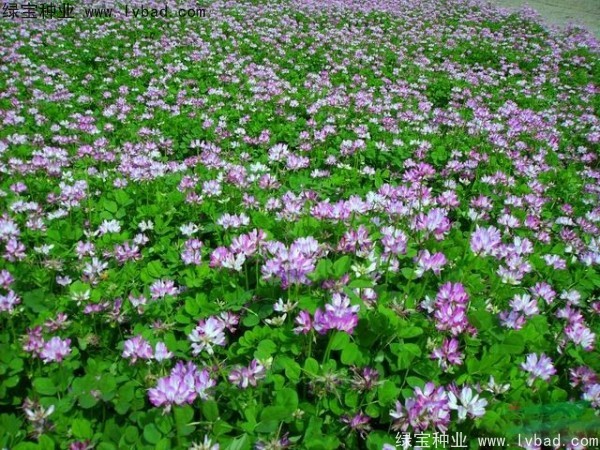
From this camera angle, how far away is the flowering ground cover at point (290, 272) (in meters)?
2.03

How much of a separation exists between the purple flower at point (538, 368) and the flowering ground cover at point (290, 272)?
0.01 meters

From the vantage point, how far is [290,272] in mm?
2406

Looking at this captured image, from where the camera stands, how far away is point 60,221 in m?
→ 3.88

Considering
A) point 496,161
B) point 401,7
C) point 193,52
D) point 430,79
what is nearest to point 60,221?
point 496,161

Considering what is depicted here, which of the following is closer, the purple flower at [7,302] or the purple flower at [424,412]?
the purple flower at [424,412]

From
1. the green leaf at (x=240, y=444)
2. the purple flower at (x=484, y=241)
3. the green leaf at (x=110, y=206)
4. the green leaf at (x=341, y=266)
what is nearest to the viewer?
the green leaf at (x=240, y=444)

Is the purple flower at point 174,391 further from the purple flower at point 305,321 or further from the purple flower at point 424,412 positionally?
the purple flower at point 424,412

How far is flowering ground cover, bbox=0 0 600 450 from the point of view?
203cm

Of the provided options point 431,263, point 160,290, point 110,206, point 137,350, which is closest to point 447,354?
point 431,263

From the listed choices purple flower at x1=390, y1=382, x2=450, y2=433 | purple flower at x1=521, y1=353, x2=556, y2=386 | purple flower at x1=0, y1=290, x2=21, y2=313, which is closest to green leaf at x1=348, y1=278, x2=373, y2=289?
purple flower at x1=390, y1=382, x2=450, y2=433

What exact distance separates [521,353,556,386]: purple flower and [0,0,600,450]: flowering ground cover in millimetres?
11

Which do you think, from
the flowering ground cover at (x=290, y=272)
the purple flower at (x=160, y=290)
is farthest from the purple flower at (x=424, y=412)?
the purple flower at (x=160, y=290)

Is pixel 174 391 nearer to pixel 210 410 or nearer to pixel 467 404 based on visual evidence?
pixel 210 410

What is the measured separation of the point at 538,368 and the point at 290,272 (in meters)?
1.35
